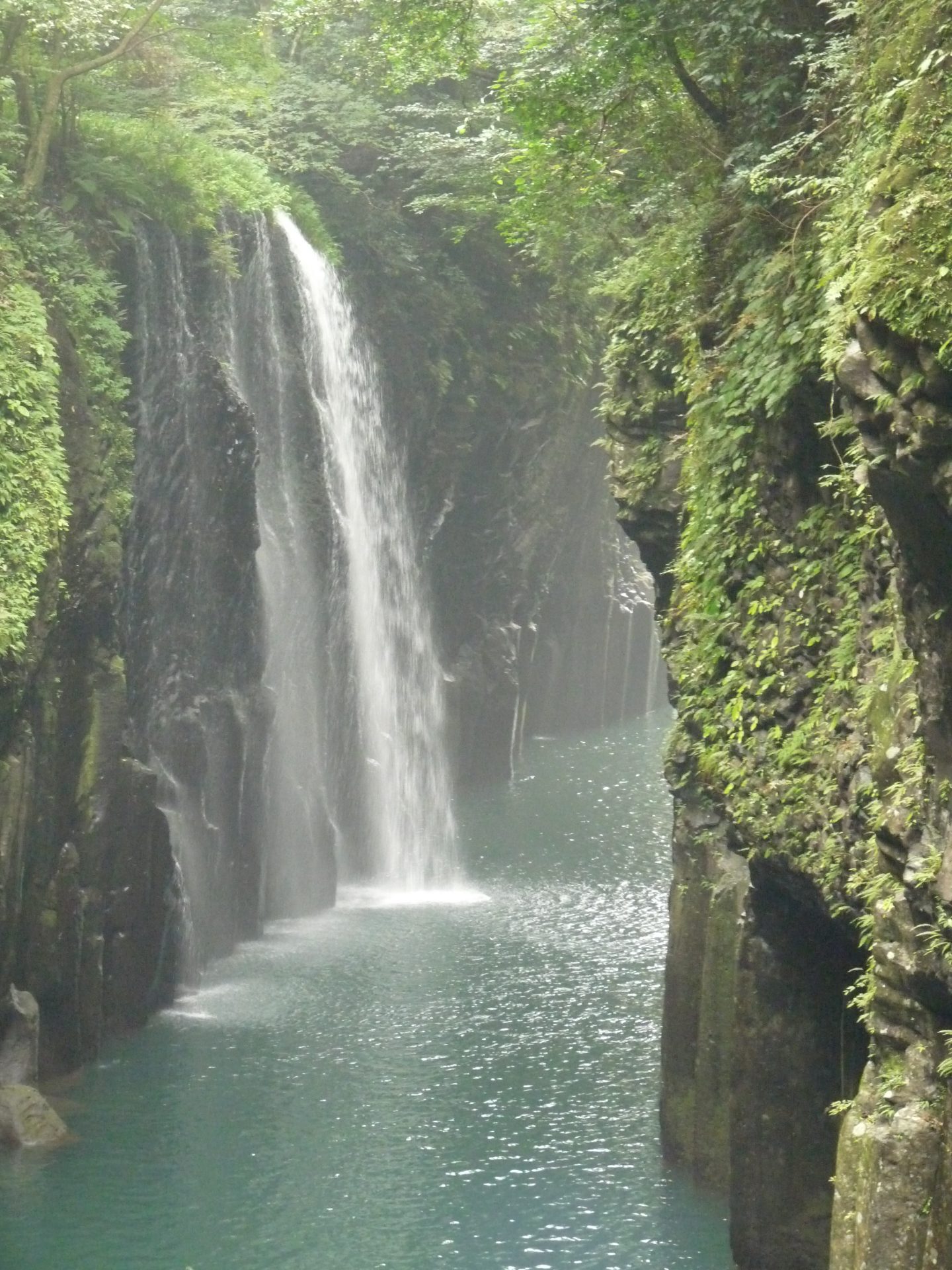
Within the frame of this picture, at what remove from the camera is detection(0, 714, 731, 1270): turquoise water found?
43.2ft

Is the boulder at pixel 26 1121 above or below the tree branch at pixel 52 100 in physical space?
below

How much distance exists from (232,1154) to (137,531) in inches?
327

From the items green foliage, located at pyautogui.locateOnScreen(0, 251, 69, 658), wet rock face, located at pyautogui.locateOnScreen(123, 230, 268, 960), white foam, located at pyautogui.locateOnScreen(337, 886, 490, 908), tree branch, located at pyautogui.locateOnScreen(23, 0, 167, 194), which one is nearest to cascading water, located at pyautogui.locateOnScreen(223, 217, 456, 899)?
white foam, located at pyautogui.locateOnScreen(337, 886, 490, 908)

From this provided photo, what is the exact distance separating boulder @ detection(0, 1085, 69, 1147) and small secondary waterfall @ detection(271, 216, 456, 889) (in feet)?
40.6

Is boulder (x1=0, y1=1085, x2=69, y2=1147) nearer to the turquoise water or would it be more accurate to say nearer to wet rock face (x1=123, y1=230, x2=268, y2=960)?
the turquoise water

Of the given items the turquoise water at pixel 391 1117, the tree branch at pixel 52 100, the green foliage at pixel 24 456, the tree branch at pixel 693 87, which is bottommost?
the turquoise water at pixel 391 1117

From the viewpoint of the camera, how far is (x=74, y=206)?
795 inches

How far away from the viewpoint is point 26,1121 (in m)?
14.8

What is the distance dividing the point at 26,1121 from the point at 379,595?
49.2ft

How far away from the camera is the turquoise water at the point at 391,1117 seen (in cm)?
1316

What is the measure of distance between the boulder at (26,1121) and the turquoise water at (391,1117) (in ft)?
0.68

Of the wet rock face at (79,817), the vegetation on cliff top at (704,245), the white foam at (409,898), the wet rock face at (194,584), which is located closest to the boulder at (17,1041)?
the wet rock face at (79,817)

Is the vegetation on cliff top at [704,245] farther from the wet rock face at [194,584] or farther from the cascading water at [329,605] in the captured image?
the cascading water at [329,605]

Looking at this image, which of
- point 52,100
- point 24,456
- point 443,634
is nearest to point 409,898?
point 443,634
